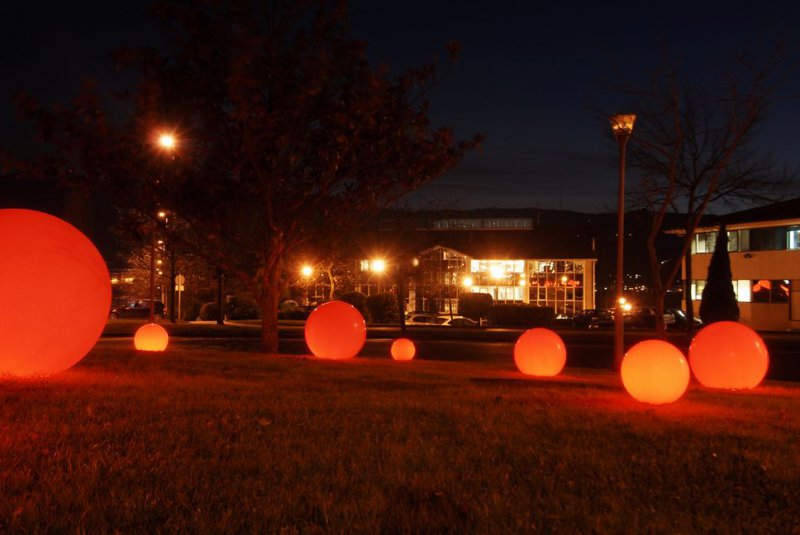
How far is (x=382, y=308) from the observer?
51.6 metres

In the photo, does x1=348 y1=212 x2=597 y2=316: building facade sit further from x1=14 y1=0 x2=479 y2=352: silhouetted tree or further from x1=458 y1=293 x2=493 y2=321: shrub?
x1=14 y1=0 x2=479 y2=352: silhouetted tree

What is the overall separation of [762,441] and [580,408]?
2.36m

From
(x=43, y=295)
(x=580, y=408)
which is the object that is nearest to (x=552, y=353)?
(x=580, y=408)

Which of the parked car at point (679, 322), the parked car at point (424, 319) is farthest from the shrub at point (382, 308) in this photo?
the parked car at point (679, 322)

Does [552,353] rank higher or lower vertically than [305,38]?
lower

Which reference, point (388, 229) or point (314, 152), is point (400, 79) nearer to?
point (314, 152)

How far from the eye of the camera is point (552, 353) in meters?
14.6

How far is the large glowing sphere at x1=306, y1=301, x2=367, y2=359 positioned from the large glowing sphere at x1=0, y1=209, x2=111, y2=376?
245 inches

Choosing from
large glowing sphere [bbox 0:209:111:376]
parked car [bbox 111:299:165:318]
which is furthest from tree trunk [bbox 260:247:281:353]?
parked car [bbox 111:299:165:318]

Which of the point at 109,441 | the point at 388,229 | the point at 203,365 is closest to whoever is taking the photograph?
the point at 109,441

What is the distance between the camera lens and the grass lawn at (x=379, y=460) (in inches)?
202

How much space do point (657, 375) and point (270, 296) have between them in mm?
11025

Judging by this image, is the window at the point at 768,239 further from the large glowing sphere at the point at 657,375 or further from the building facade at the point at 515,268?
the large glowing sphere at the point at 657,375

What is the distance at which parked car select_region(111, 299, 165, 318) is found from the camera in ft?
188
